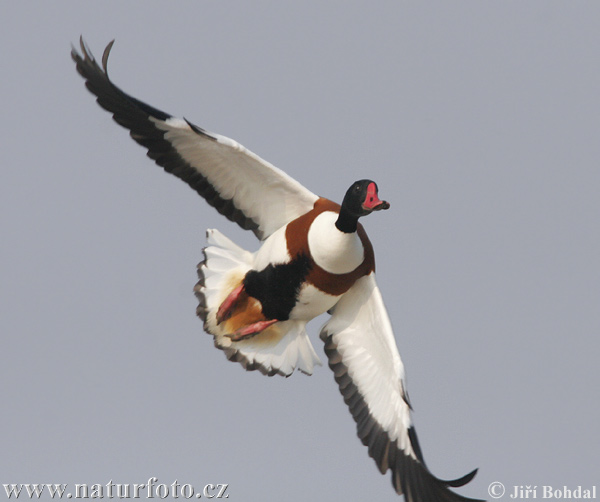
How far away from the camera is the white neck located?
912 centimetres

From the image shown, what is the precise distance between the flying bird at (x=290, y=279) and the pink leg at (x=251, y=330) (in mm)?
13

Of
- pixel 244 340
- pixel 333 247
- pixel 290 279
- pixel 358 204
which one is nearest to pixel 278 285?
pixel 290 279

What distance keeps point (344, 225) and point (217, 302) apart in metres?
1.40

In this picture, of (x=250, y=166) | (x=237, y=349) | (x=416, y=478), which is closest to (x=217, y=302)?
(x=237, y=349)

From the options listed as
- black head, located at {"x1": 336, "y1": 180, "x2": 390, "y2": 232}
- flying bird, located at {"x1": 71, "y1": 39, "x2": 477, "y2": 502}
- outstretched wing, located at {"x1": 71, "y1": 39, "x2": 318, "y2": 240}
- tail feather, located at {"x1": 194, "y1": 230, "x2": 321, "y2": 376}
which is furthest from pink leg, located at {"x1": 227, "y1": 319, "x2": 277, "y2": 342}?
black head, located at {"x1": 336, "y1": 180, "x2": 390, "y2": 232}

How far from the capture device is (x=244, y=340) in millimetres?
9984

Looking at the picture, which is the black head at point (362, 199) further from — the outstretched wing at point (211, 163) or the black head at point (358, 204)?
the outstretched wing at point (211, 163)

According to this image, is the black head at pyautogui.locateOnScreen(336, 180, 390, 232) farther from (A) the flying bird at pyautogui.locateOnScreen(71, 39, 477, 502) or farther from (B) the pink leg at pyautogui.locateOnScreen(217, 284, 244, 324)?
(B) the pink leg at pyautogui.locateOnScreen(217, 284, 244, 324)

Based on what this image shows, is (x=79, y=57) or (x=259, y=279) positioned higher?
(x=79, y=57)

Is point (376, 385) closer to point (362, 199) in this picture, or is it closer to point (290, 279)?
point (290, 279)

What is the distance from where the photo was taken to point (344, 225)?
29.8ft

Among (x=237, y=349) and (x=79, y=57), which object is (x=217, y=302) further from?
(x=79, y=57)

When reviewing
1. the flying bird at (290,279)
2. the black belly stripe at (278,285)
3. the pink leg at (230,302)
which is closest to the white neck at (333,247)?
the flying bird at (290,279)

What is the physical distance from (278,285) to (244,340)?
0.72 metres
